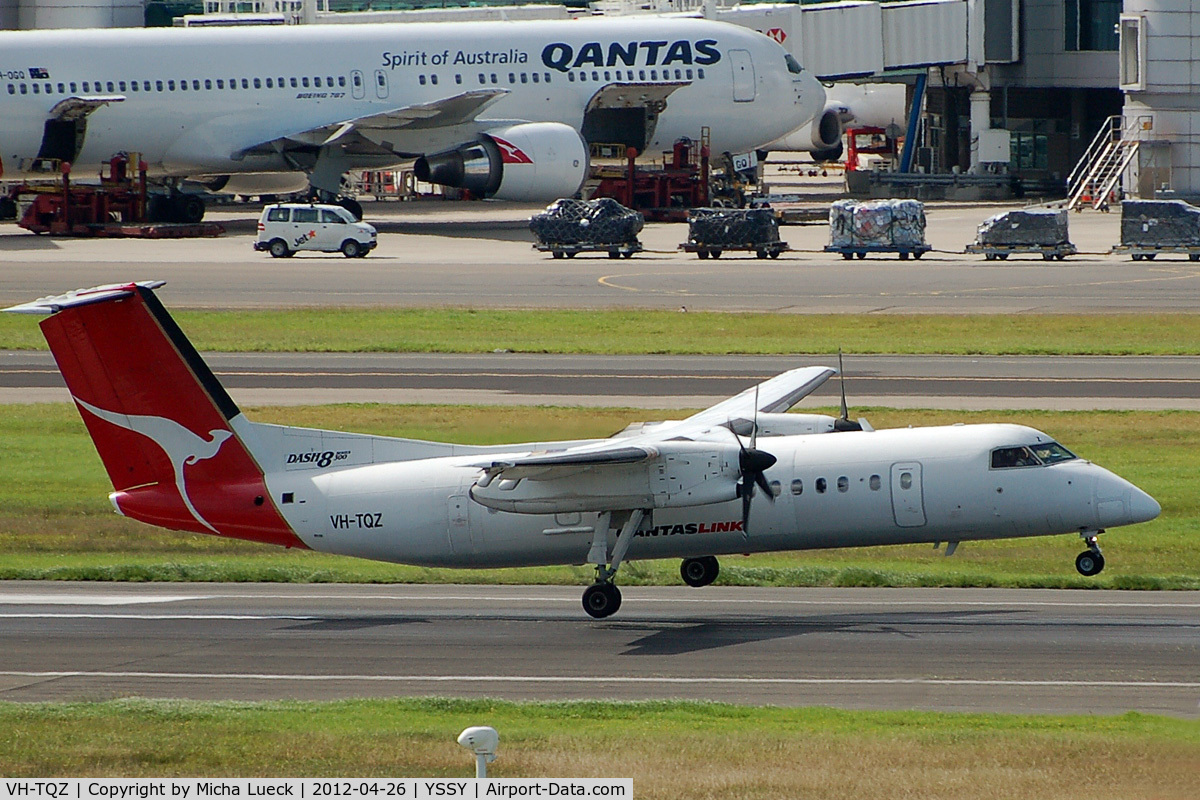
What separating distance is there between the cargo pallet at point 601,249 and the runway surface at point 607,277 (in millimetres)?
521

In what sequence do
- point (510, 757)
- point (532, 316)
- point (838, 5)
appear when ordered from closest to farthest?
point (510, 757) < point (532, 316) < point (838, 5)

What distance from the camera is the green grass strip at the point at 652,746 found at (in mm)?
15039

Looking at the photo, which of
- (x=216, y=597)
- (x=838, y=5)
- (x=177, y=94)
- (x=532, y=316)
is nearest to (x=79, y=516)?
(x=216, y=597)

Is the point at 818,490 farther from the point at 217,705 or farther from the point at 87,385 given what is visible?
the point at 87,385

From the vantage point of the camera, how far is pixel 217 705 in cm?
1925

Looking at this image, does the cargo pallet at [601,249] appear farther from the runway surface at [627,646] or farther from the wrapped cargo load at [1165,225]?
the runway surface at [627,646]

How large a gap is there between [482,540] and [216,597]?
5303mm

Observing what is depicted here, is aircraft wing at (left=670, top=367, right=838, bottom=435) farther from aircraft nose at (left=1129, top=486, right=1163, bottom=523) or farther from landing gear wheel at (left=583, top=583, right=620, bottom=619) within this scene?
aircraft nose at (left=1129, top=486, right=1163, bottom=523)

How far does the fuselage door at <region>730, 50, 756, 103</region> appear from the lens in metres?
81.9

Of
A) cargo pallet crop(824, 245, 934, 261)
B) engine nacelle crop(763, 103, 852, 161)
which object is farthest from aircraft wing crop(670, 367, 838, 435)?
engine nacelle crop(763, 103, 852, 161)

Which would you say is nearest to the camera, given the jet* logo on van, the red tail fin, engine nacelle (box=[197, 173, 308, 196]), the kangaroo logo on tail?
the red tail fin

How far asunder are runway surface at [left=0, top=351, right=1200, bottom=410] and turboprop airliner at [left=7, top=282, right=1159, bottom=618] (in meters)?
15.8

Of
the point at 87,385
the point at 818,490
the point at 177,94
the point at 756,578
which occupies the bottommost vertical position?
the point at 756,578

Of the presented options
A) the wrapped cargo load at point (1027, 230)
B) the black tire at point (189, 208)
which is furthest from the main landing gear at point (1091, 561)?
the black tire at point (189, 208)
